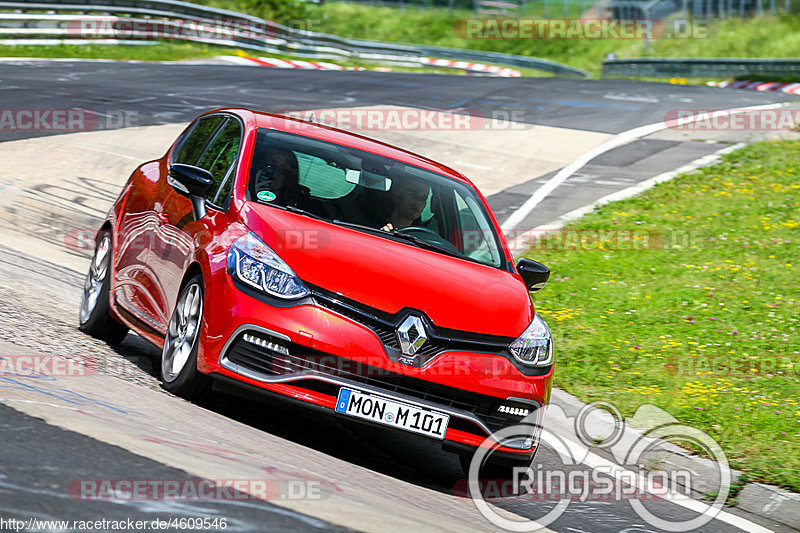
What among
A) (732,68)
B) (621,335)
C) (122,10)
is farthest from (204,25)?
(621,335)

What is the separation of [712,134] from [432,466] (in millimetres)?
15888

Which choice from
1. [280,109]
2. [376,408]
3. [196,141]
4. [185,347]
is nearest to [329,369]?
[376,408]

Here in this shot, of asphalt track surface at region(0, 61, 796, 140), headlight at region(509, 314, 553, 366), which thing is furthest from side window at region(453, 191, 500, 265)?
asphalt track surface at region(0, 61, 796, 140)

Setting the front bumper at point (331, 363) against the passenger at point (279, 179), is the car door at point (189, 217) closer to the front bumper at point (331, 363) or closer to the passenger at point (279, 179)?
the passenger at point (279, 179)

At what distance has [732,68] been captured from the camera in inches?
1385

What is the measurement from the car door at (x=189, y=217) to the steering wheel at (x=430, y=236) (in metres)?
1.13

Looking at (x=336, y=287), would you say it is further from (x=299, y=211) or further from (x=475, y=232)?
(x=475, y=232)

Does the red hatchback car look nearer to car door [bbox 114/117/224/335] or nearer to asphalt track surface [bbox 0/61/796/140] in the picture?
car door [bbox 114/117/224/335]

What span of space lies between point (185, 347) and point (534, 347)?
1.94 metres

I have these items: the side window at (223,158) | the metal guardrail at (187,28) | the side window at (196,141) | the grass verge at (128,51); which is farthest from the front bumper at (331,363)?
the metal guardrail at (187,28)

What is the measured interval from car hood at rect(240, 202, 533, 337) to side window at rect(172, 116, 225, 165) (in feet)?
4.50

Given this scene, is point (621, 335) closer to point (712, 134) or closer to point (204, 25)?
point (712, 134)

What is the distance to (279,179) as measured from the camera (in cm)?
674

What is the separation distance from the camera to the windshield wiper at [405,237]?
657 centimetres
